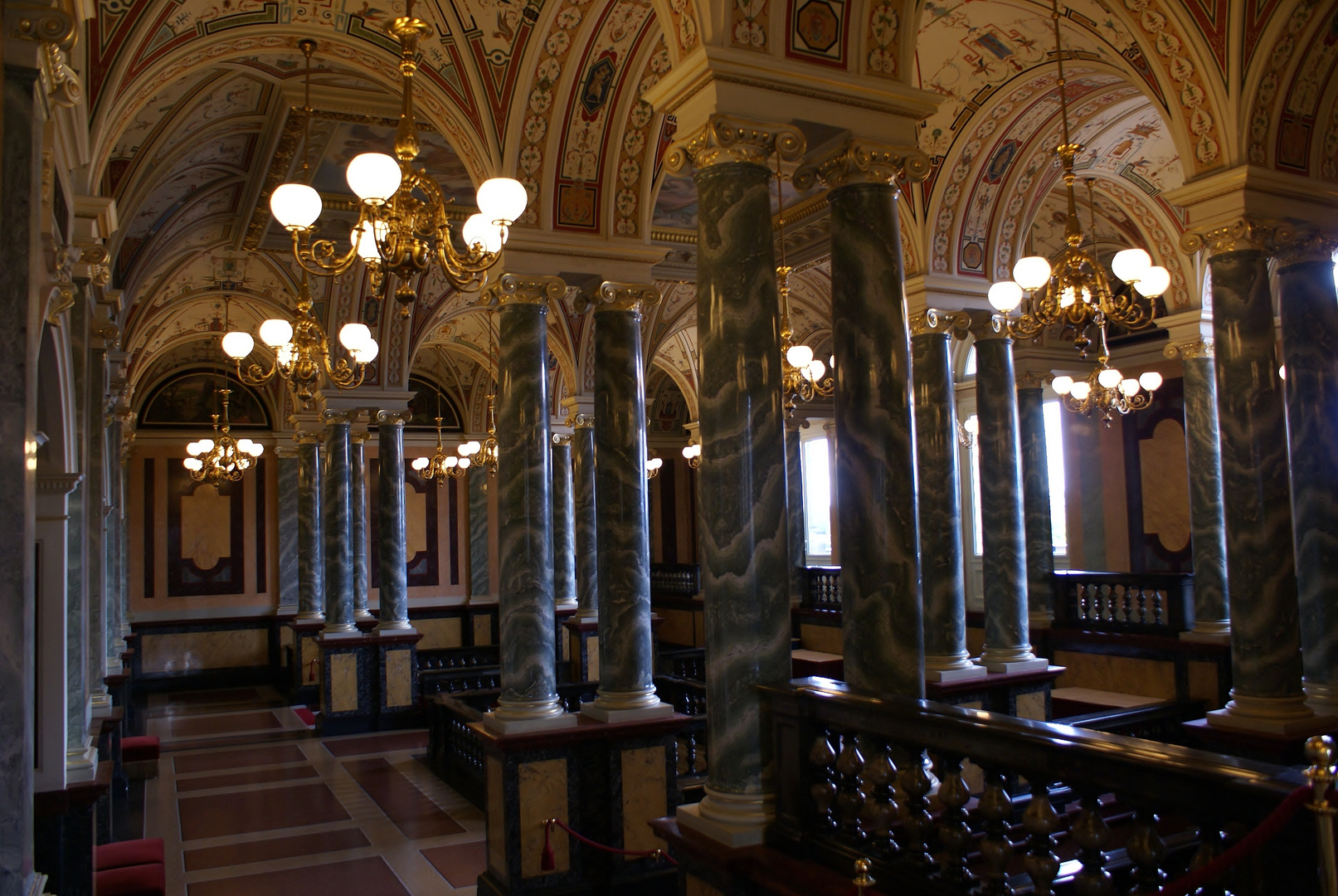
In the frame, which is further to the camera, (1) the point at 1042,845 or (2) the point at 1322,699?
(2) the point at 1322,699

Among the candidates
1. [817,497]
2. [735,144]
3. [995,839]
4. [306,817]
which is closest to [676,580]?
[817,497]

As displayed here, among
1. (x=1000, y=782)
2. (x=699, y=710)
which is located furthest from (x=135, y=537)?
(x=1000, y=782)

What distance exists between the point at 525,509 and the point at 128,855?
127 inches

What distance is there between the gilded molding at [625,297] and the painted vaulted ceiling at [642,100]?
232mm

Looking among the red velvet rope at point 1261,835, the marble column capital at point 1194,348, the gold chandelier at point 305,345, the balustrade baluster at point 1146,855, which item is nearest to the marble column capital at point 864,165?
the balustrade baluster at point 1146,855

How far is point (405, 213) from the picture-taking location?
17.4 ft

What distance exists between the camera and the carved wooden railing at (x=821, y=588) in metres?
16.7

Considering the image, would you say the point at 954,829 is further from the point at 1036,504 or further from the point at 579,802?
the point at 1036,504

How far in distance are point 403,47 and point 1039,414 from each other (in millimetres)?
9852

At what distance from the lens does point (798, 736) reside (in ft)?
13.5

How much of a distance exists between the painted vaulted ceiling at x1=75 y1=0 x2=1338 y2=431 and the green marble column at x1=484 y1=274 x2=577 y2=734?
0.62 m

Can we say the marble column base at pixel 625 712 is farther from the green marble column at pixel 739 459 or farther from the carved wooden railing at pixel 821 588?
the carved wooden railing at pixel 821 588

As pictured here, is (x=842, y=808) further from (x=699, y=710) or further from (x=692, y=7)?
(x=699, y=710)

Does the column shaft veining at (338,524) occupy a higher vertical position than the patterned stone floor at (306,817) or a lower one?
higher
